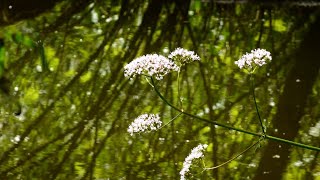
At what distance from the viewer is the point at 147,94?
549 centimetres

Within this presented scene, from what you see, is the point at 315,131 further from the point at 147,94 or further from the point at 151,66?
the point at 151,66

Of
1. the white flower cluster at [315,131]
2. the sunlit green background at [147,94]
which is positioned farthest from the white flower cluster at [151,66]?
the white flower cluster at [315,131]

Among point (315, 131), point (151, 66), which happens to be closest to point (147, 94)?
point (315, 131)

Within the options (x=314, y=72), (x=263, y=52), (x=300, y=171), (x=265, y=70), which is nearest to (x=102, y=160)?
(x=300, y=171)

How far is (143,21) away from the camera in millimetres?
8250

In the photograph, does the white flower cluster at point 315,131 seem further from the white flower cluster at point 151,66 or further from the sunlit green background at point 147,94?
the white flower cluster at point 151,66

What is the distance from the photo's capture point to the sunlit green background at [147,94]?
4301 millimetres

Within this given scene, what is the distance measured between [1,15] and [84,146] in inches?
162

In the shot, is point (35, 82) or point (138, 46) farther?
point (138, 46)

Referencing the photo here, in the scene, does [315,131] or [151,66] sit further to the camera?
[315,131]

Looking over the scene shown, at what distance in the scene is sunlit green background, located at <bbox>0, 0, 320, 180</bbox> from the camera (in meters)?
4.30

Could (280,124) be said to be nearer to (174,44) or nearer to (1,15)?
(174,44)

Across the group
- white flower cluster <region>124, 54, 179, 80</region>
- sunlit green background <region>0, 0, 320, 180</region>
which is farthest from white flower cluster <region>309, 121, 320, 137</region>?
white flower cluster <region>124, 54, 179, 80</region>

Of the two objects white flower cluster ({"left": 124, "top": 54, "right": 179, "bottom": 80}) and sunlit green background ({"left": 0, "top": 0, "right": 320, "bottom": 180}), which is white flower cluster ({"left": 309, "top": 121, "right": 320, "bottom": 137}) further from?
white flower cluster ({"left": 124, "top": 54, "right": 179, "bottom": 80})
